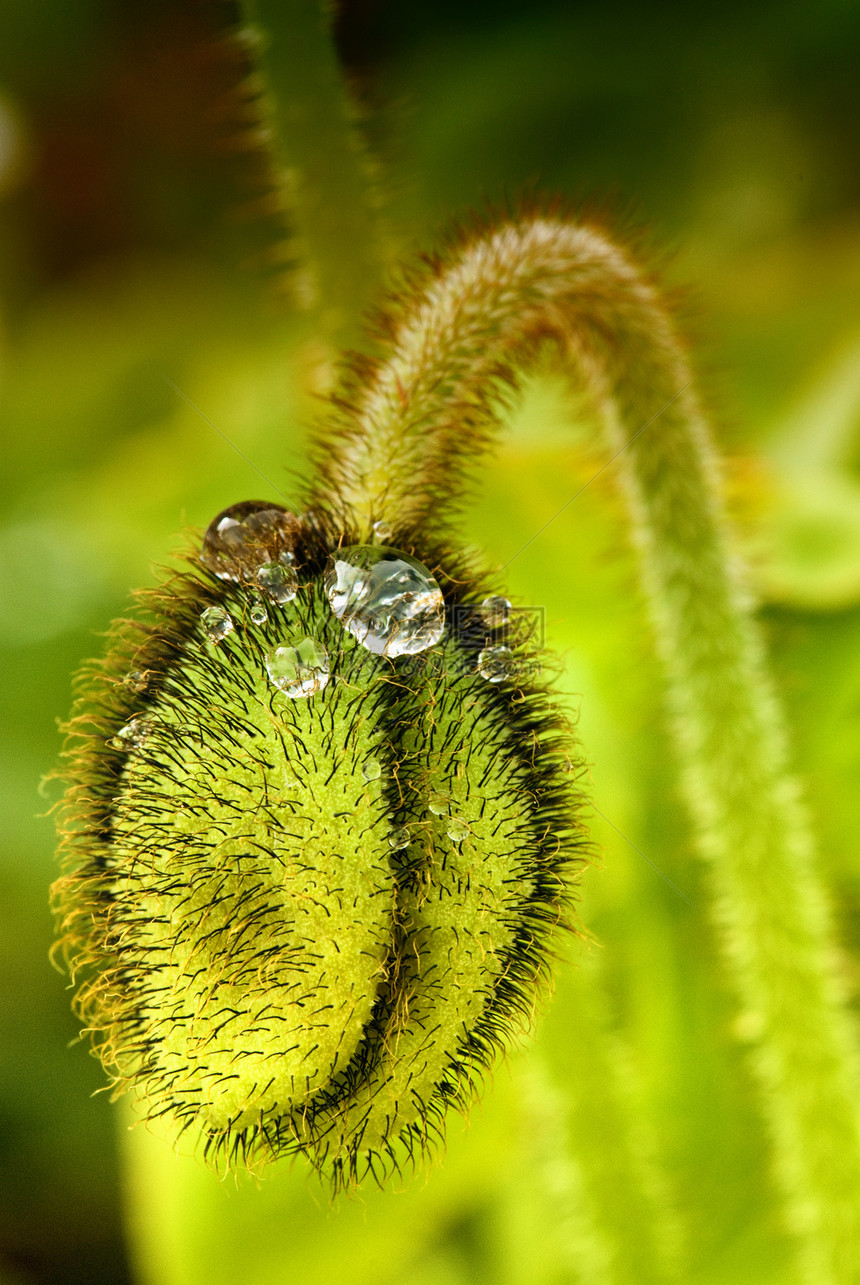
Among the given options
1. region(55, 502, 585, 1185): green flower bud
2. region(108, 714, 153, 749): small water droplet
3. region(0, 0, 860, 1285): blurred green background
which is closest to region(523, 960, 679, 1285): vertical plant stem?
region(0, 0, 860, 1285): blurred green background

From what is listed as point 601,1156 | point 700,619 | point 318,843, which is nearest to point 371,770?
point 318,843

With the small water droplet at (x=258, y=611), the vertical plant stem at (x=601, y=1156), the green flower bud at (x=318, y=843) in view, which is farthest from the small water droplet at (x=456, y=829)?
the vertical plant stem at (x=601, y=1156)

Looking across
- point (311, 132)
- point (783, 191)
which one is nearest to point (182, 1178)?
point (311, 132)

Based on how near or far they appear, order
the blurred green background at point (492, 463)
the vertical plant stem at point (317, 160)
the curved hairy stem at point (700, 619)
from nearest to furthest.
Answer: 1. the curved hairy stem at point (700, 619)
2. the vertical plant stem at point (317, 160)
3. the blurred green background at point (492, 463)

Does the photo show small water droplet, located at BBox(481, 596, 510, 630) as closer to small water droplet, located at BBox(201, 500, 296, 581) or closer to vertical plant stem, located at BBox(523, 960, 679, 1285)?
small water droplet, located at BBox(201, 500, 296, 581)

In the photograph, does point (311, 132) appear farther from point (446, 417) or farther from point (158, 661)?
point (158, 661)

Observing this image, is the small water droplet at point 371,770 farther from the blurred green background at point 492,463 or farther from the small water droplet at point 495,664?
the blurred green background at point 492,463
